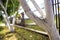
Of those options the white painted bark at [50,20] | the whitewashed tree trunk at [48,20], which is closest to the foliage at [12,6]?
the whitewashed tree trunk at [48,20]

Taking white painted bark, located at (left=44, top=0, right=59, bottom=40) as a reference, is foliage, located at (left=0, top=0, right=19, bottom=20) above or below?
above

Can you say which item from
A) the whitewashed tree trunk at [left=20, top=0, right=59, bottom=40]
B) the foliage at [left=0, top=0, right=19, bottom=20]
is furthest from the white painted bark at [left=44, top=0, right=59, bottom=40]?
the foliage at [left=0, top=0, right=19, bottom=20]

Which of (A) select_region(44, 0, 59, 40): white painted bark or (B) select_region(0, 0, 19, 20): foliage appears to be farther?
(B) select_region(0, 0, 19, 20): foliage

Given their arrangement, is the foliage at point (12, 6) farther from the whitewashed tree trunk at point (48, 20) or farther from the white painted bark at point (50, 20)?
the white painted bark at point (50, 20)

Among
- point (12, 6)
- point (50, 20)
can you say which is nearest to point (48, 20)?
point (50, 20)

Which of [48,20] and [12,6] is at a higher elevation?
[12,6]

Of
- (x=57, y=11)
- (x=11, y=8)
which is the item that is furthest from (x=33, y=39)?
(x=11, y=8)

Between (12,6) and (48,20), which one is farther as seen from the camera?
(12,6)

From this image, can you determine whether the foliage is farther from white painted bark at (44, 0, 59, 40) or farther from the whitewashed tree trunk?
white painted bark at (44, 0, 59, 40)

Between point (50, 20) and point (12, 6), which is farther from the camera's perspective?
point (12, 6)

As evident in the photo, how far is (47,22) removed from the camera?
2795 mm

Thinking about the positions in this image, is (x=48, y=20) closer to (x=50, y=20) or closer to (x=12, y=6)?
(x=50, y=20)

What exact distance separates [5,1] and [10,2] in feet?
1.44

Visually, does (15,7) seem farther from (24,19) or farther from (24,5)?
(24,5)
